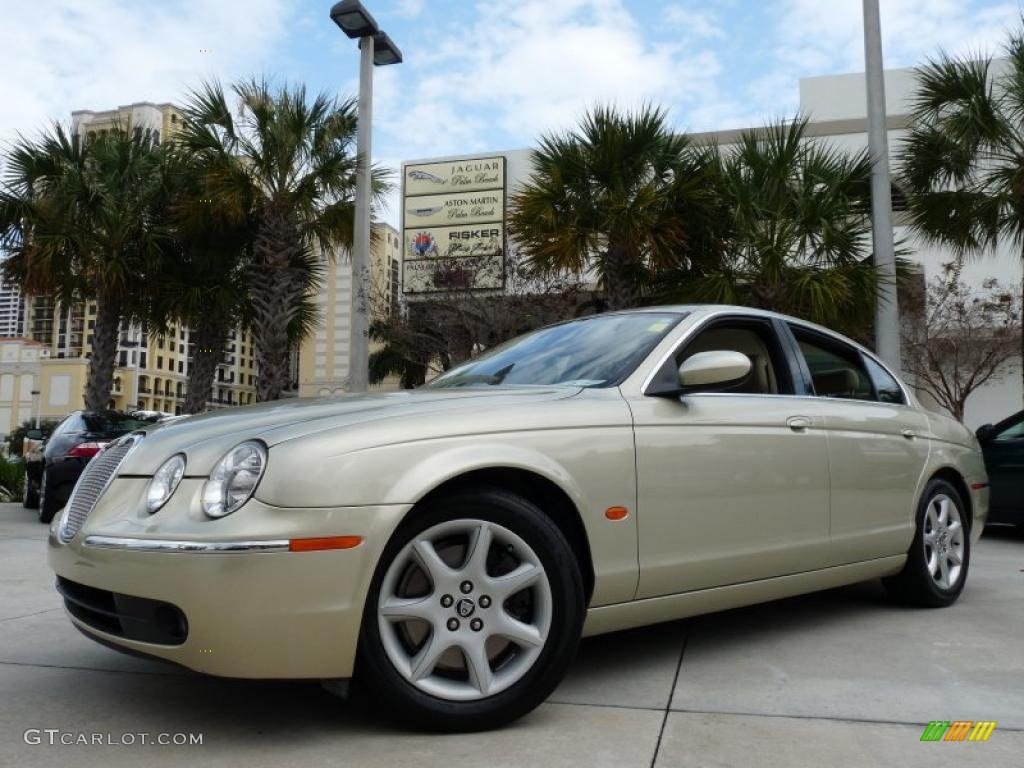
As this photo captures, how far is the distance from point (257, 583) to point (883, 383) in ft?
11.3

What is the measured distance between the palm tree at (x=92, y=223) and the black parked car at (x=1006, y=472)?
12.0 metres

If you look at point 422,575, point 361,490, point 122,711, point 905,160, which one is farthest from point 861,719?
point 905,160

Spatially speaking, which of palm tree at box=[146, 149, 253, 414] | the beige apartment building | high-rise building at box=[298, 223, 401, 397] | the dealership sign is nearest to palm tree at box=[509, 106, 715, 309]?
palm tree at box=[146, 149, 253, 414]

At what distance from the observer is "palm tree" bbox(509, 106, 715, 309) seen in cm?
1204

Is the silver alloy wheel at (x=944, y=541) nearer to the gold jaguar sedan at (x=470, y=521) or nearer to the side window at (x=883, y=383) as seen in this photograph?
the side window at (x=883, y=383)

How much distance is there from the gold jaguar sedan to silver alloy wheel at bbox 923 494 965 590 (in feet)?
2.79

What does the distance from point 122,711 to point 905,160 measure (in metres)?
12.0

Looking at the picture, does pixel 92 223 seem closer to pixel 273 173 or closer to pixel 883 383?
pixel 273 173

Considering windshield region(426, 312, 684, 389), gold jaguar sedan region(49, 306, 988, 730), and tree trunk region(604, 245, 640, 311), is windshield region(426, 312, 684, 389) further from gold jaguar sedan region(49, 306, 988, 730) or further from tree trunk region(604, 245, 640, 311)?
tree trunk region(604, 245, 640, 311)

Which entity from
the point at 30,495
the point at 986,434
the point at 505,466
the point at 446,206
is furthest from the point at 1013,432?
the point at 446,206

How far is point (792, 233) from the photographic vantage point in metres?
11.2

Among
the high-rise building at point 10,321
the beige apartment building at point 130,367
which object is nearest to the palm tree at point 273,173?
the beige apartment building at point 130,367

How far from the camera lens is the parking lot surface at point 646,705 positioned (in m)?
2.46

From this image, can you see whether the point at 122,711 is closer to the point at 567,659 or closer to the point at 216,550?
the point at 216,550
